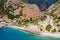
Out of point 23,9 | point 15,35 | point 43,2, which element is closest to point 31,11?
point 23,9

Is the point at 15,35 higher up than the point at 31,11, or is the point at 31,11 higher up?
the point at 31,11

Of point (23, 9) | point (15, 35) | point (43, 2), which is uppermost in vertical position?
point (43, 2)

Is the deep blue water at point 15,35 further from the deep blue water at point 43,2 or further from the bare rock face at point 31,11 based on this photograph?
the deep blue water at point 43,2

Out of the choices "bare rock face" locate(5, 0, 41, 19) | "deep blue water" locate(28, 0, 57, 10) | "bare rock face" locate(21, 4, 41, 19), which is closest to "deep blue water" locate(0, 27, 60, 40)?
"bare rock face" locate(5, 0, 41, 19)

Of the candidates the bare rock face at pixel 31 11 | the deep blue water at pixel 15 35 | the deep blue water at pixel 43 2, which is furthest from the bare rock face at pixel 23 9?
the deep blue water at pixel 15 35

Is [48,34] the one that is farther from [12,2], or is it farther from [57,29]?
[12,2]

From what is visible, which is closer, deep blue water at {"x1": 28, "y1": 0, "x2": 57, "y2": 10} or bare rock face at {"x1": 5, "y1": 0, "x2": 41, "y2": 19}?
bare rock face at {"x1": 5, "y1": 0, "x2": 41, "y2": 19}

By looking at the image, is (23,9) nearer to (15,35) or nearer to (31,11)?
(31,11)

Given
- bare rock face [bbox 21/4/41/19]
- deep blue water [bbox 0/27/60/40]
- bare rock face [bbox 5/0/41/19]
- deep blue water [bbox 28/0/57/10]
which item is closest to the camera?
deep blue water [bbox 0/27/60/40]

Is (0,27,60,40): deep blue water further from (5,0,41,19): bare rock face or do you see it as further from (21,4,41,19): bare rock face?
(21,4,41,19): bare rock face
